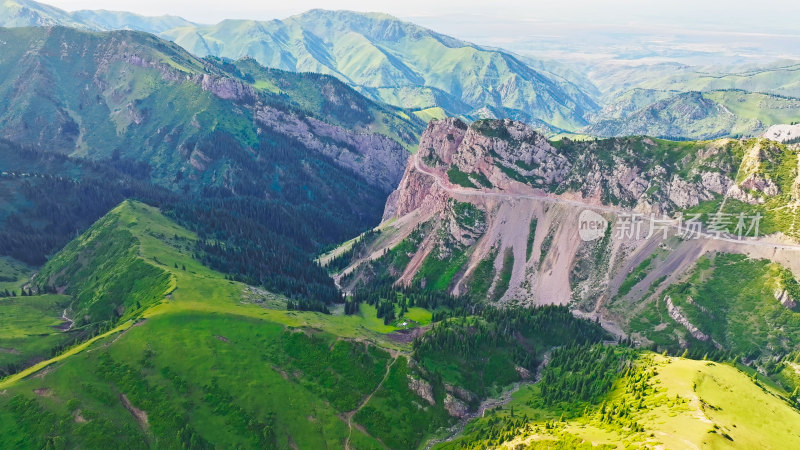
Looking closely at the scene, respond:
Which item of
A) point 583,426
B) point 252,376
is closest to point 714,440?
point 583,426

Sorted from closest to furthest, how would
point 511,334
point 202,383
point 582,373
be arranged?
point 202,383 < point 582,373 < point 511,334

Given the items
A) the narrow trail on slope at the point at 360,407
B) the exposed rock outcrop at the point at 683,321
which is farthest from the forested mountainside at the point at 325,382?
the exposed rock outcrop at the point at 683,321

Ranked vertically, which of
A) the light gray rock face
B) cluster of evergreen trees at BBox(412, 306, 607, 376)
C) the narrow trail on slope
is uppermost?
the light gray rock face

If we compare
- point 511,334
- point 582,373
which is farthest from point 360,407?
point 582,373

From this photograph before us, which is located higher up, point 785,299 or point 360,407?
point 785,299

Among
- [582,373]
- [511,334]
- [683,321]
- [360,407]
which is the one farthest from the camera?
[683,321]

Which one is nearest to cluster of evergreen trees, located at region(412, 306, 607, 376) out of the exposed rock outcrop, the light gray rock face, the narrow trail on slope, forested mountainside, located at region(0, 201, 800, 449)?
forested mountainside, located at region(0, 201, 800, 449)

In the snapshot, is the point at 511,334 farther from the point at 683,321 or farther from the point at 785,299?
the point at 785,299

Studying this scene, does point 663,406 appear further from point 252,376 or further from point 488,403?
point 252,376

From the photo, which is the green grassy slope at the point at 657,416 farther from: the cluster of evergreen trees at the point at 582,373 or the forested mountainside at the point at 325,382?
the cluster of evergreen trees at the point at 582,373

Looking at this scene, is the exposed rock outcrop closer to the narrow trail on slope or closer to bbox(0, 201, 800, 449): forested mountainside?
bbox(0, 201, 800, 449): forested mountainside

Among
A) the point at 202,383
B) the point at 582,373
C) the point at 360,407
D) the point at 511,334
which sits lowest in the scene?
the point at 360,407
